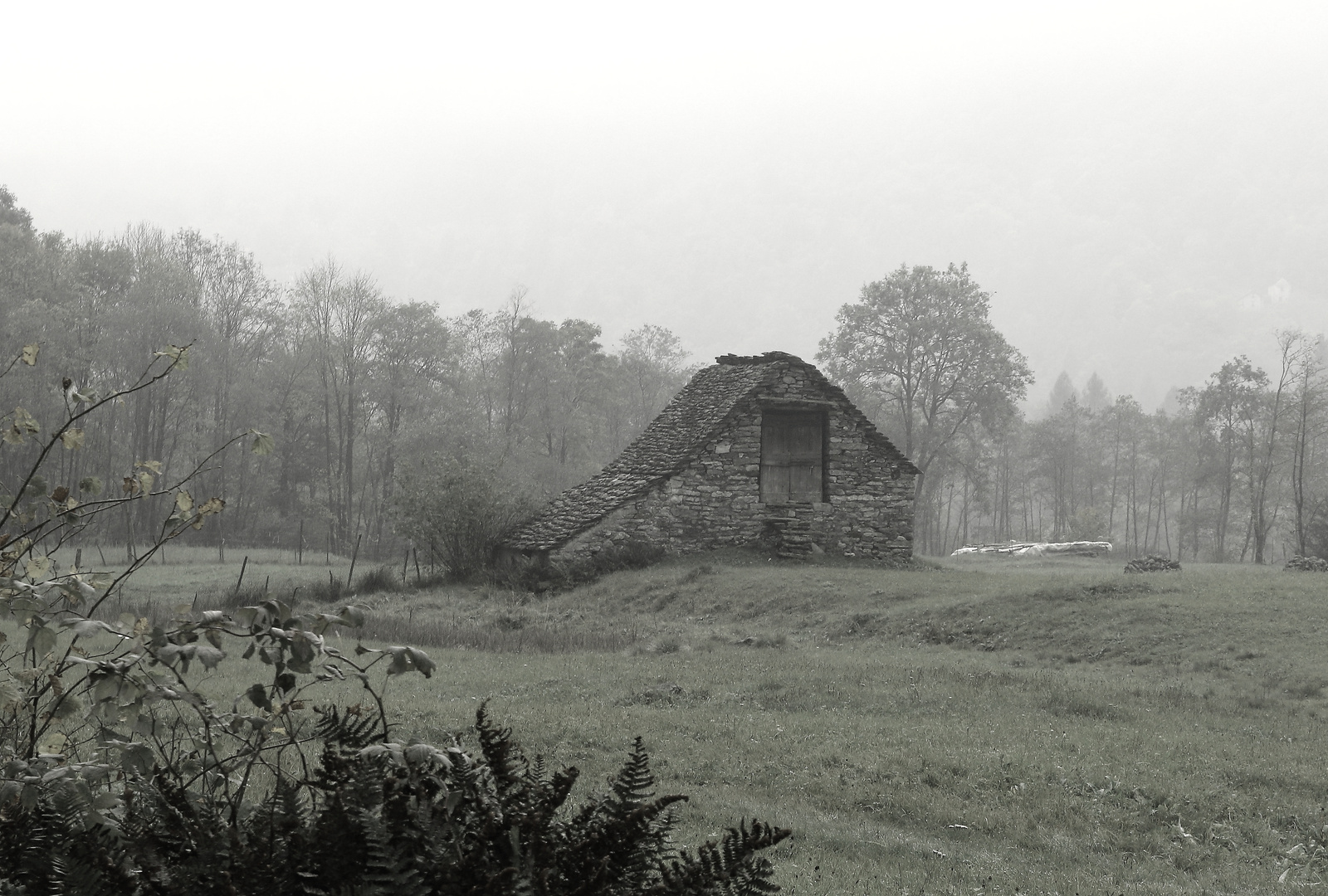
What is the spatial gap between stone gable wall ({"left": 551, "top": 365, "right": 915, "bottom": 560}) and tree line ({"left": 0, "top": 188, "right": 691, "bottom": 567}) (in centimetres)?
1829

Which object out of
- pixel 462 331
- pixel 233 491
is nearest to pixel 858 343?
pixel 462 331

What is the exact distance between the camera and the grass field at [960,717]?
7.01 meters

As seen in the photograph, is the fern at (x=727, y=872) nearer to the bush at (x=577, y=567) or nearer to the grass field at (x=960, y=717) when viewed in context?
the grass field at (x=960, y=717)

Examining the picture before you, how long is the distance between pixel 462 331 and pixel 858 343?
23446mm

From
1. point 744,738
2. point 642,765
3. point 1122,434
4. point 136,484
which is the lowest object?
point 744,738

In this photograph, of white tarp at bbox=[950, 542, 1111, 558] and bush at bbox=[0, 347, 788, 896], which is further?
white tarp at bbox=[950, 542, 1111, 558]

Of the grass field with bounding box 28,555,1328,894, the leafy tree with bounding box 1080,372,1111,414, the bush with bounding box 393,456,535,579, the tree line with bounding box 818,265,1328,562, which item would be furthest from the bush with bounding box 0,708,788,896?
the leafy tree with bounding box 1080,372,1111,414

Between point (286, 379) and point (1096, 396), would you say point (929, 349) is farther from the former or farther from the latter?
point (1096, 396)

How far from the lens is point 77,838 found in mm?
2639

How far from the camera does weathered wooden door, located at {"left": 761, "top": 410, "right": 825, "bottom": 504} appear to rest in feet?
93.4

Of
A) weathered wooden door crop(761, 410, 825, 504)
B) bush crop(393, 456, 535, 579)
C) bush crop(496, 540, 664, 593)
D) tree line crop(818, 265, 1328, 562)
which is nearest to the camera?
bush crop(496, 540, 664, 593)

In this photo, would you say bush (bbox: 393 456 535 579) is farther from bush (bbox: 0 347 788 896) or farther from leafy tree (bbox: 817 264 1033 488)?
leafy tree (bbox: 817 264 1033 488)

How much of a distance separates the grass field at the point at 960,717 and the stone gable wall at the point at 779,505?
19.8 feet

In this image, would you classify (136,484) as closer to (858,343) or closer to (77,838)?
(77,838)
